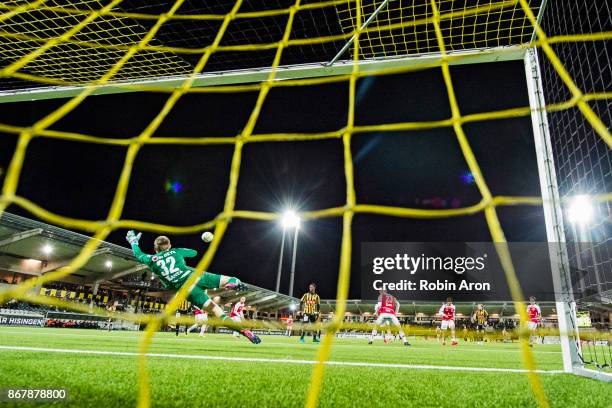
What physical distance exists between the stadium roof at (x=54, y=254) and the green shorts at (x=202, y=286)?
586 inches

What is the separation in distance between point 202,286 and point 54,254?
20235mm

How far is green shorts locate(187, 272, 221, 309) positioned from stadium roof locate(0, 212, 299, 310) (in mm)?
14886

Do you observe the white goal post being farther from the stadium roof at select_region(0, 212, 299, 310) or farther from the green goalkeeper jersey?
the stadium roof at select_region(0, 212, 299, 310)

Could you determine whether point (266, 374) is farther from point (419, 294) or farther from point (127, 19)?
point (419, 294)

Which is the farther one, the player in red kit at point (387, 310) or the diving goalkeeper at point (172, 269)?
the player in red kit at point (387, 310)

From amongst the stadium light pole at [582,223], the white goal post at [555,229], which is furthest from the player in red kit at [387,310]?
the stadium light pole at [582,223]

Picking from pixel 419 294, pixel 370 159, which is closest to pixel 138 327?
pixel 370 159

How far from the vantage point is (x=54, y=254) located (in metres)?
21.2

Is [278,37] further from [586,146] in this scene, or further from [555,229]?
[555,229]

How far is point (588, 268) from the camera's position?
3.16 m

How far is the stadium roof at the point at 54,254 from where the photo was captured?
17.3 metres

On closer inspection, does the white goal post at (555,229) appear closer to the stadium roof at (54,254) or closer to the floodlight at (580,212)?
the floodlight at (580,212)

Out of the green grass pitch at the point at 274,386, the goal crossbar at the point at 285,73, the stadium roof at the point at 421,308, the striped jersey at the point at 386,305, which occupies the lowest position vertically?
the green grass pitch at the point at 274,386

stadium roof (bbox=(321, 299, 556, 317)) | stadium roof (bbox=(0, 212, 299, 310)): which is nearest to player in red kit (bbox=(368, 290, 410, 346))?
stadium roof (bbox=(0, 212, 299, 310))
